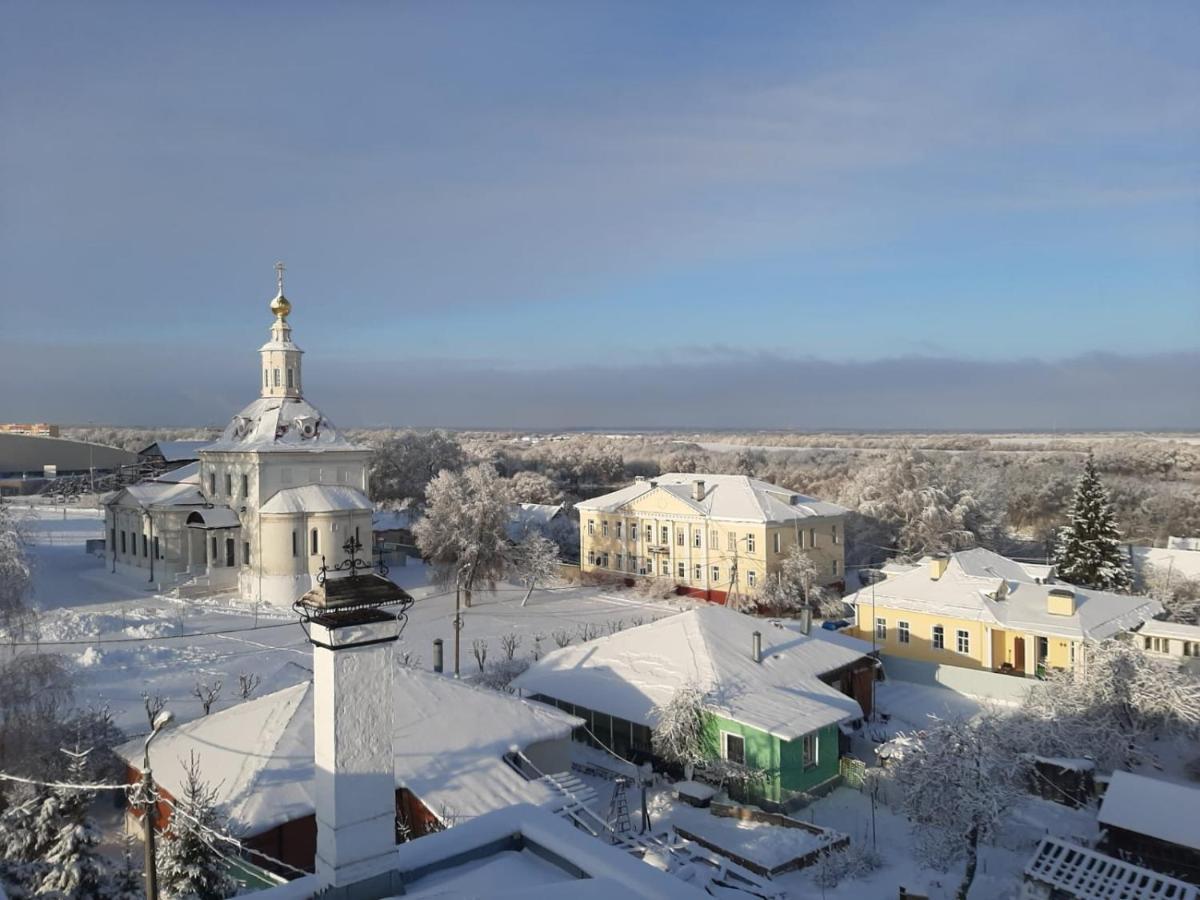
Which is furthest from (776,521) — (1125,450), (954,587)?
(1125,450)

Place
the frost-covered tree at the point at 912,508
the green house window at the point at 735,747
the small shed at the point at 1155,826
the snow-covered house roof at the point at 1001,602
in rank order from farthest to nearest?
the frost-covered tree at the point at 912,508 < the snow-covered house roof at the point at 1001,602 < the green house window at the point at 735,747 < the small shed at the point at 1155,826

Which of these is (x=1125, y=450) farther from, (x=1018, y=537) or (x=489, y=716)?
(x=489, y=716)

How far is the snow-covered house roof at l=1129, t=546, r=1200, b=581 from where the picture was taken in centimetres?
3672

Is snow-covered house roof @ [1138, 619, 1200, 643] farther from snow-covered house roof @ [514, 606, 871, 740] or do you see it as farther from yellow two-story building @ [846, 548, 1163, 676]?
snow-covered house roof @ [514, 606, 871, 740]

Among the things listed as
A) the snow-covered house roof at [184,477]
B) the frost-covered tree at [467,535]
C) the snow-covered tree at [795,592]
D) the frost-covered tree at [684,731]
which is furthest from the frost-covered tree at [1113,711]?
the snow-covered house roof at [184,477]

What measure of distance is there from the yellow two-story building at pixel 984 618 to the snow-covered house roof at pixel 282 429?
73.1ft

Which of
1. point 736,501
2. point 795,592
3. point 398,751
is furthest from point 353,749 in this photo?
point 736,501

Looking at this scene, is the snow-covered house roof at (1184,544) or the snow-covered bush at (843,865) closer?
the snow-covered bush at (843,865)

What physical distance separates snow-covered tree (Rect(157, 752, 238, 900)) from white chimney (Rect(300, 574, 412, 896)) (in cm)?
594

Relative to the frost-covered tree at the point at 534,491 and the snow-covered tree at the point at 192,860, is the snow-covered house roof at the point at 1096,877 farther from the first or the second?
the frost-covered tree at the point at 534,491

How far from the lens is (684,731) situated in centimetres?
1838

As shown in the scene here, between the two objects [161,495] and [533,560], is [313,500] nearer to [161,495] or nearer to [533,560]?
[161,495]

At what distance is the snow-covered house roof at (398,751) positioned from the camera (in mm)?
13445

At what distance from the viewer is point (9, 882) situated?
1076cm
